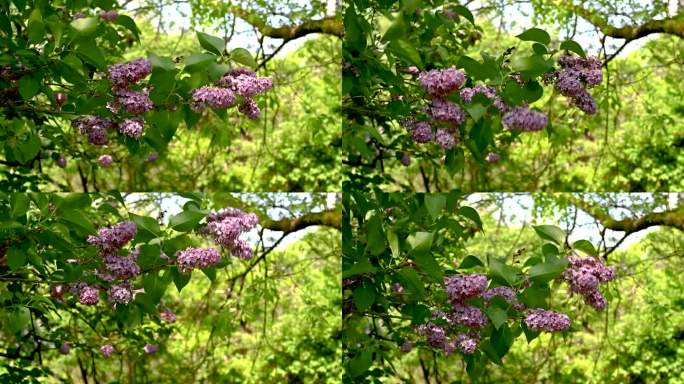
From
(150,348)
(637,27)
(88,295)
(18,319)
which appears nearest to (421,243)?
(88,295)

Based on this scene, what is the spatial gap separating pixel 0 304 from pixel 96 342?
0.54m

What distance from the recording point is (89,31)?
1.67 m

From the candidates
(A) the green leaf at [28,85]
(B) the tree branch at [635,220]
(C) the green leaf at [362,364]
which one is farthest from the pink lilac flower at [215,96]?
(B) the tree branch at [635,220]

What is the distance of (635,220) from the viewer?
3.37 meters

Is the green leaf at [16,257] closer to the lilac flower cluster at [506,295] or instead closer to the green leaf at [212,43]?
the green leaf at [212,43]

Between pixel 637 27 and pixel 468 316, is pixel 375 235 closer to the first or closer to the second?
pixel 468 316

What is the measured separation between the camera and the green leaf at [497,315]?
5.67 ft

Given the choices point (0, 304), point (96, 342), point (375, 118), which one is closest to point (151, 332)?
point (96, 342)

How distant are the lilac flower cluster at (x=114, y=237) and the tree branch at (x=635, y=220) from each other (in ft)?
6.38

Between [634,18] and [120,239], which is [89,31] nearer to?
[120,239]

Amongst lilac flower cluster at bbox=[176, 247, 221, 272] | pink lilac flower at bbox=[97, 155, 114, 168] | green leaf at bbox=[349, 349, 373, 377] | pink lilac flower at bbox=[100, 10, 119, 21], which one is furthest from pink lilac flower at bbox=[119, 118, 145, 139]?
pink lilac flower at bbox=[97, 155, 114, 168]

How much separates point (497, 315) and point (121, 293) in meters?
0.75

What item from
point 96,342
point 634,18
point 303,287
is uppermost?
point 634,18

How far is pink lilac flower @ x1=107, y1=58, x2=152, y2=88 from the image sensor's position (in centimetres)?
177
